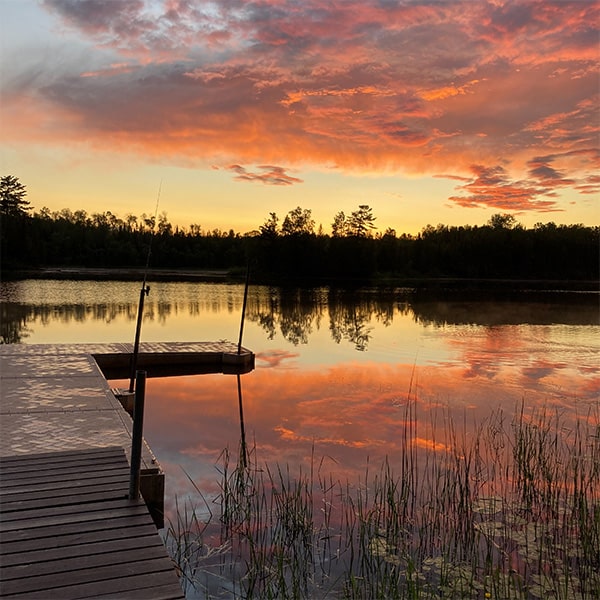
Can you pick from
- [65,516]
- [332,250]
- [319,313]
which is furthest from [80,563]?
[332,250]

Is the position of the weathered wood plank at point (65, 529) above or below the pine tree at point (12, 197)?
below

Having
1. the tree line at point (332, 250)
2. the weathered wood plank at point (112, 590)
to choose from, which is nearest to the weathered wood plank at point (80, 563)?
the weathered wood plank at point (112, 590)

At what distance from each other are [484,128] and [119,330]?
13630 mm

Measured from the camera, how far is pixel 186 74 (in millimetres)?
16094

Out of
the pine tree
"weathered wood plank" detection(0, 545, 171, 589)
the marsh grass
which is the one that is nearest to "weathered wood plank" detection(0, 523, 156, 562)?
"weathered wood plank" detection(0, 545, 171, 589)

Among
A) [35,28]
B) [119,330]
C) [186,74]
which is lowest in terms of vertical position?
[119,330]

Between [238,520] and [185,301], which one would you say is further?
[185,301]

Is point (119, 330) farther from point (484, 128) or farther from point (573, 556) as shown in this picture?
point (573, 556)

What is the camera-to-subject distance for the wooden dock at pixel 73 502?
343 centimetres

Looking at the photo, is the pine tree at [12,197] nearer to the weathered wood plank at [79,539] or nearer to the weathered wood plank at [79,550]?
the weathered wood plank at [79,539]

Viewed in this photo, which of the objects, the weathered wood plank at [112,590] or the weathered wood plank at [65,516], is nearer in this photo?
the weathered wood plank at [112,590]

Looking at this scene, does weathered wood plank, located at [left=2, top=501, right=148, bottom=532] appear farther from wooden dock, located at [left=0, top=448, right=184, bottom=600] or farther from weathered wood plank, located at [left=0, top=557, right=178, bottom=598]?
weathered wood plank, located at [left=0, top=557, right=178, bottom=598]

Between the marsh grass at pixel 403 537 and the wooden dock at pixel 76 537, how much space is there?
2.26 ft

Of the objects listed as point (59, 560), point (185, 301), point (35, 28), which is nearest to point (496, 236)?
point (185, 301)
